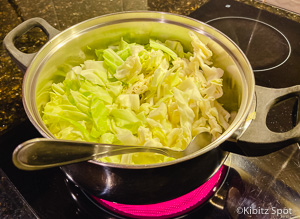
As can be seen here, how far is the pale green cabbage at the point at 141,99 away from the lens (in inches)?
36.0

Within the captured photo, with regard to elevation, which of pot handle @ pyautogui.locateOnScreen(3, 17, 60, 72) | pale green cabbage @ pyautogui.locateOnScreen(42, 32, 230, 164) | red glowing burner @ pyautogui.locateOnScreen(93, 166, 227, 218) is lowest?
red glowing burner @ pyautogui.locateOnScreen(93, 166, 227, 218)

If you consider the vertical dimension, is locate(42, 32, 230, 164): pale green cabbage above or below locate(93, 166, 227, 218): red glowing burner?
above

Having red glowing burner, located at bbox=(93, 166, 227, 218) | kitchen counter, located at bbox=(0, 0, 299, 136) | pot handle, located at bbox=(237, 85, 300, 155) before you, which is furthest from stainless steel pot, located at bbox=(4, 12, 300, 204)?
kitchen counter, located at bbox=(0, 0, 299, 136)

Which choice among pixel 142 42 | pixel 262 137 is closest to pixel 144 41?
pixel 142 42

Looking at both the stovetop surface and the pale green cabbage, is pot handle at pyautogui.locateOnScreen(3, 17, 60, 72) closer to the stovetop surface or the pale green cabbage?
the pale green cabbage

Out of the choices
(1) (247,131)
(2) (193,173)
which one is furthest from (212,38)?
(2) (193,173)

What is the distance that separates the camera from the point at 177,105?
3.11 feet

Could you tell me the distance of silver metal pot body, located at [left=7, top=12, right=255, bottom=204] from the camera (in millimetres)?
660

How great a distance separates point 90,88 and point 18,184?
0.41 m

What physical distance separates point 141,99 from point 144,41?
28 centimetres

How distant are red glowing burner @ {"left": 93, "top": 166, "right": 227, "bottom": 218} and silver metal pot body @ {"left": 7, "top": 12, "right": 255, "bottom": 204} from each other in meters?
0.12

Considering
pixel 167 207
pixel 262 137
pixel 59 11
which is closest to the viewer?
pixel 262 137

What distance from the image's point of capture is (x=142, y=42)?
1.20 metres

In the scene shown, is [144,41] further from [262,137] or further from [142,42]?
[262,137]
